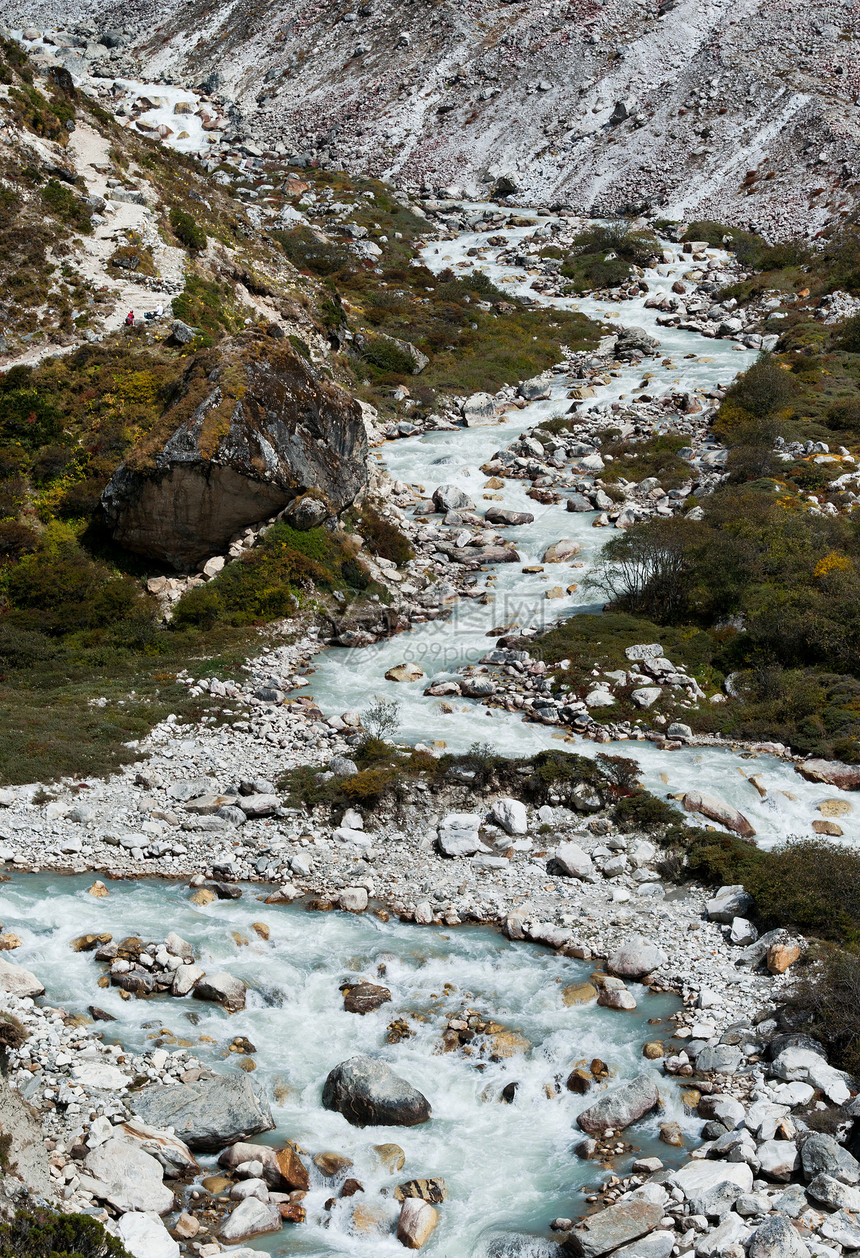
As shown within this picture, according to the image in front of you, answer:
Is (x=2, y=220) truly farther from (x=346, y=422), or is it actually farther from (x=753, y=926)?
(x=753, y=926)

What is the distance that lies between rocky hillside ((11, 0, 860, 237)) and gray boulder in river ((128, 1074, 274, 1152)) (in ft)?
209

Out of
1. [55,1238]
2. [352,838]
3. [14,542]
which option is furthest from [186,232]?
[55,1238]

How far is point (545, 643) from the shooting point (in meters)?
24.9

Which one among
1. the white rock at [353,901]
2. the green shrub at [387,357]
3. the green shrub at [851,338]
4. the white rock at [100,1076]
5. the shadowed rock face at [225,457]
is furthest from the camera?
the green shrub at [851,338]

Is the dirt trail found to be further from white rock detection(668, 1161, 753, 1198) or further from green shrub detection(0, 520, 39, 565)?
white rock detection(668, 1161, 753, 1198)

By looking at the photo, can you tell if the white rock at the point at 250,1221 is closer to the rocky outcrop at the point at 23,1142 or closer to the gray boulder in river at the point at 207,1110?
the gray boulder in river at the point at 207,1110

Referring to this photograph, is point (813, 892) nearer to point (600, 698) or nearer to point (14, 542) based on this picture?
point (600, 698)

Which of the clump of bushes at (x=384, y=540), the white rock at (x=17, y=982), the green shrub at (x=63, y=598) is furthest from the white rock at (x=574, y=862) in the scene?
the clump of bushes at (x=384, y=540)

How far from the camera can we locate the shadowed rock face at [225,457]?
83.2 feet

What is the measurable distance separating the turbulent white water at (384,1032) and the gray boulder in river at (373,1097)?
134 millimetres

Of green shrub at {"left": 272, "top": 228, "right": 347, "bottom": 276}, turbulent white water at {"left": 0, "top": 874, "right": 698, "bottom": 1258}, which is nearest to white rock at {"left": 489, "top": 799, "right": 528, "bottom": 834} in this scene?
turbulent white water at {"left": 0, "top": 874, "right": 698, "bottom": 1258}

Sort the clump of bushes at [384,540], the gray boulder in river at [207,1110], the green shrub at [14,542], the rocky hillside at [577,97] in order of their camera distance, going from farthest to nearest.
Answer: the rocky hillside at [577,97], the clump of bushes at [384,540], the green shrub at [14,542], the gray boulder in river at [207,1110]

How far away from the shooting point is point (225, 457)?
2569 centimetres

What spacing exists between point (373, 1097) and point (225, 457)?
17.8 metres
